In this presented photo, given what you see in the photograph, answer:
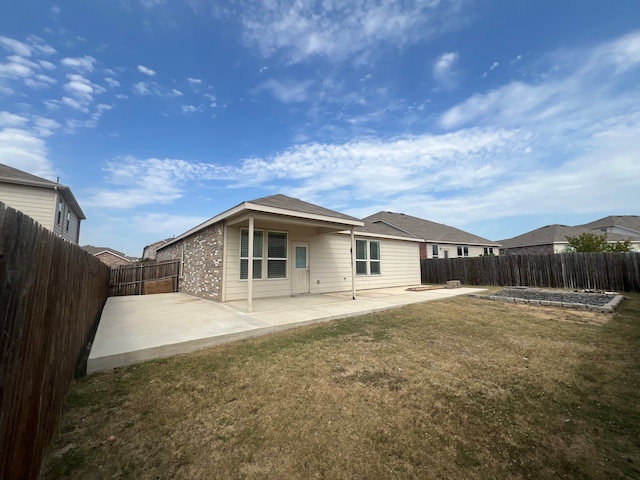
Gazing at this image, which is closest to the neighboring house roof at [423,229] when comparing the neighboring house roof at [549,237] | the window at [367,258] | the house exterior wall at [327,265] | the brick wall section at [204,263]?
the neighboring house roof at [549,237]

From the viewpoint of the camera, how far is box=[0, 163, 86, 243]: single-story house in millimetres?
10969

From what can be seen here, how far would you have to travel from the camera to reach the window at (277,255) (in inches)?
374

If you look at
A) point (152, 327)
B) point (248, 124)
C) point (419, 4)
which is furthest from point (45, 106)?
point (419, 4)

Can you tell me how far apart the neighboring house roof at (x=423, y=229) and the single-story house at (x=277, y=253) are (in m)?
7.94

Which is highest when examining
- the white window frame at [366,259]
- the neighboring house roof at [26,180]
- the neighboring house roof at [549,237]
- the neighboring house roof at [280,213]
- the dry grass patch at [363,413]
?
the neighboring house roof at [26,180]

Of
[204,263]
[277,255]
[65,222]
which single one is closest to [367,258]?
[277,255]

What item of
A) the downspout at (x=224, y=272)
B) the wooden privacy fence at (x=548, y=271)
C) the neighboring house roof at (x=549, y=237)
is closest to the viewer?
the downspout at (x=224, y=272)

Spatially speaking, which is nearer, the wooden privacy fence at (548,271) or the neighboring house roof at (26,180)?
the neighboring house roof at (26,180)

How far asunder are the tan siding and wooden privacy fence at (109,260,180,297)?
3.41m

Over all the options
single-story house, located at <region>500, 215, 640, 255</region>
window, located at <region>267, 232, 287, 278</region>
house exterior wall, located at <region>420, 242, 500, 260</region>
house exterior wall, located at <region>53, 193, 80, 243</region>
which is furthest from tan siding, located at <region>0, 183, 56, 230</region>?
single-story house, located at <region>500, 215, 640, 255</region>

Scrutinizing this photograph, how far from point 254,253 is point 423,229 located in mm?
17715

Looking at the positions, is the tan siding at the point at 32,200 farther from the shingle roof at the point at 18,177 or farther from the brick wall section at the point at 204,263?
the brick wall section at the point at 204,263

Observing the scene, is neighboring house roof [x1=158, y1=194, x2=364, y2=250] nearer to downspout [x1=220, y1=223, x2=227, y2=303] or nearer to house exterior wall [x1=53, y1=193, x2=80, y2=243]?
downspout [x1=220, y1=223, x2=227, y2=303]

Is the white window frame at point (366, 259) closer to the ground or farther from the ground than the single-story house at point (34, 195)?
closer to the ground
